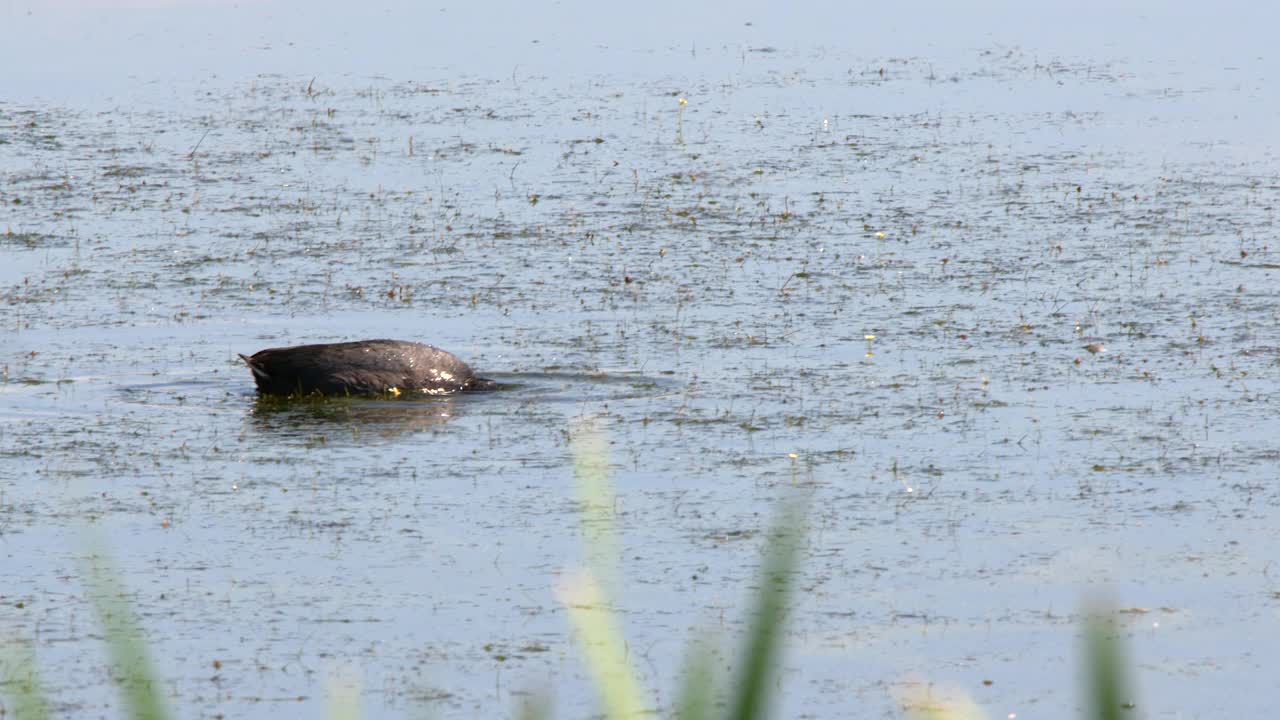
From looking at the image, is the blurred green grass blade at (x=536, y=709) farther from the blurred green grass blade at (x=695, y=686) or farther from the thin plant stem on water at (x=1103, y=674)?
the thin plant stem on water at (x=1103, y=674)

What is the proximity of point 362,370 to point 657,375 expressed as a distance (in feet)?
5.78

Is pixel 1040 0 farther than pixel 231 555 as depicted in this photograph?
Yes

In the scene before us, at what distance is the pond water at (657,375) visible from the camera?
24.9 feet

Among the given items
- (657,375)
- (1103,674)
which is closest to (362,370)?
(657,375)

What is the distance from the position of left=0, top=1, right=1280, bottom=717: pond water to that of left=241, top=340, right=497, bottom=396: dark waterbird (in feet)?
0.60

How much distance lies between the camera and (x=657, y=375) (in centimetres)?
1243

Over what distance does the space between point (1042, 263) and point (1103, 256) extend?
0.54 meters

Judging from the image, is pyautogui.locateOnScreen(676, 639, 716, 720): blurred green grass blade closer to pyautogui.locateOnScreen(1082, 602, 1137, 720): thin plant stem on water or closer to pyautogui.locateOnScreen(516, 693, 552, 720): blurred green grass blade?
pyautogui.locateOnScreen(516, 693, 552, 720): blurred green grass blade

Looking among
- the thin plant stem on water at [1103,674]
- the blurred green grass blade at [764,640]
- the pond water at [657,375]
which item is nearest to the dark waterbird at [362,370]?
the pond water at [657,375]

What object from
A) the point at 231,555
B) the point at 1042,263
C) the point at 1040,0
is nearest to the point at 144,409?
the point at 231,555

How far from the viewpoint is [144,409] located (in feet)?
38.5

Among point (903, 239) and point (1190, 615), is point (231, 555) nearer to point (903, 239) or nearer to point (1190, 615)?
point (1190, 615)

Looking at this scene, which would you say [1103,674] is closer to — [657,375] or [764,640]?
[764,640]

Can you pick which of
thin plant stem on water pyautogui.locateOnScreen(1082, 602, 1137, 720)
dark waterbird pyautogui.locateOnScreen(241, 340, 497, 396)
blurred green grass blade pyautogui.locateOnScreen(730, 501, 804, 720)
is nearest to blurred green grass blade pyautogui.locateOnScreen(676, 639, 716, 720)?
blurred green grass blade pyautogui.locateOnScreen(730, 501, 804, 720)
